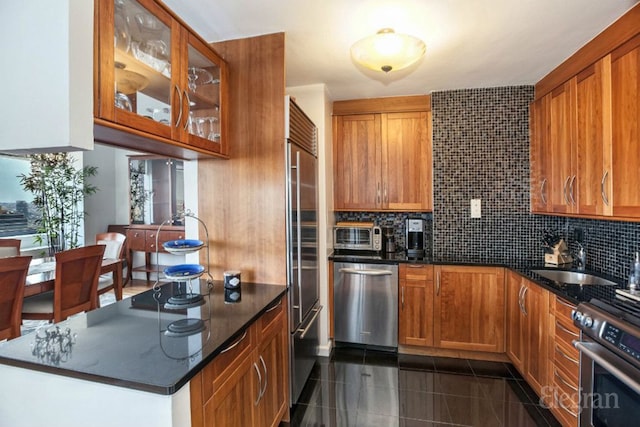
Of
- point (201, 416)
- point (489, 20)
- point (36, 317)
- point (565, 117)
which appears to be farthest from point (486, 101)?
point (36, 317)

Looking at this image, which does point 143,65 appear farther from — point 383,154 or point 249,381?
point 383,154

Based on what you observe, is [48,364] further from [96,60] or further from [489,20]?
[489,20]

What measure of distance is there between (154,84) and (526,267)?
284 centimetres

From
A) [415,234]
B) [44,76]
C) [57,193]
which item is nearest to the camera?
[44,76]

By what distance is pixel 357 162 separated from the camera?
332 centimetres

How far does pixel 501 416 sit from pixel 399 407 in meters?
0.65

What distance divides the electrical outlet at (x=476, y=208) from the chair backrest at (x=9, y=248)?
4586 mm

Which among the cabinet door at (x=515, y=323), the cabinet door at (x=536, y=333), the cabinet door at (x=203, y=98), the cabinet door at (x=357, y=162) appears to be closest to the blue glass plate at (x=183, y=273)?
the cabinet door at (x=203, y=98)

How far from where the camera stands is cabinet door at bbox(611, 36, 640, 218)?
5.59 ft

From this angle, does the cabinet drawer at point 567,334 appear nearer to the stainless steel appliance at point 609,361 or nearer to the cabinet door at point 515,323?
the stainless steel appliance at point 609,361

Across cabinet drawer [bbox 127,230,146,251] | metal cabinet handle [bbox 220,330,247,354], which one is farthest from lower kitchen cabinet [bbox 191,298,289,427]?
cabinet drawer [bbox 127,230,146,251]

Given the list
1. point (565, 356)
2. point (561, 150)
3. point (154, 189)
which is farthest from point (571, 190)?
point (154, 189)

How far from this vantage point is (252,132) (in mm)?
2043

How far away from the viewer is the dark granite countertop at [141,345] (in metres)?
0.98
